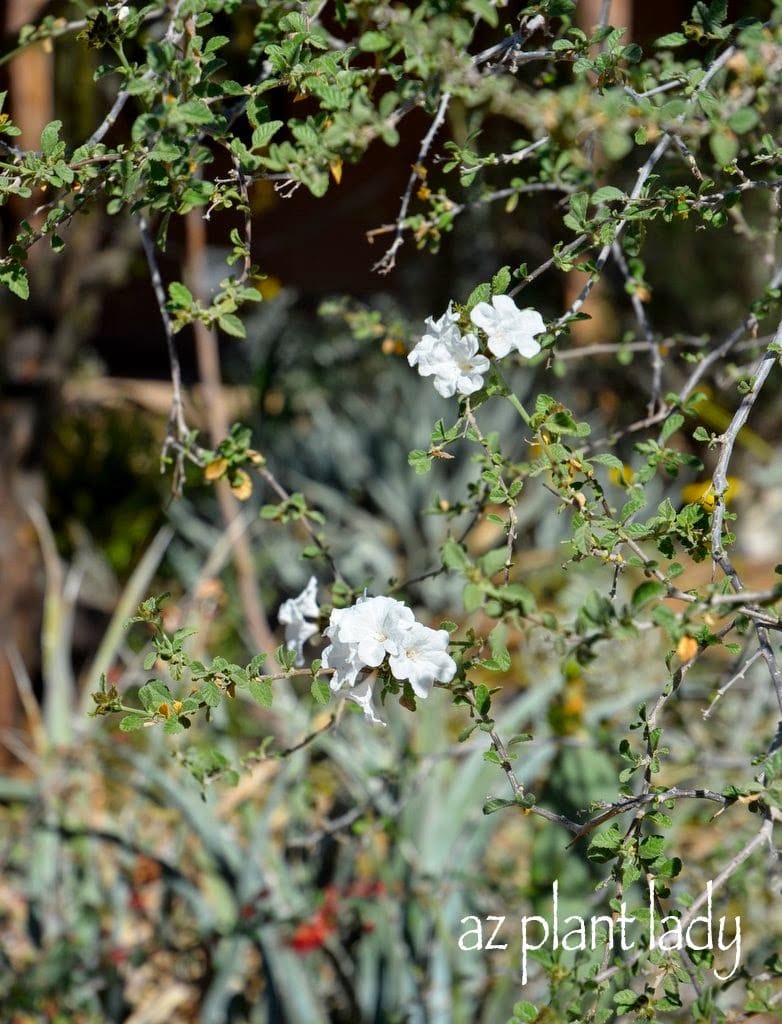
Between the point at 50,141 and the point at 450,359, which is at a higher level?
the point at 50,141

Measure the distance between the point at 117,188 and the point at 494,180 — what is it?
3694 mm

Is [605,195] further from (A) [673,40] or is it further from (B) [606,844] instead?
(B) [606,844]

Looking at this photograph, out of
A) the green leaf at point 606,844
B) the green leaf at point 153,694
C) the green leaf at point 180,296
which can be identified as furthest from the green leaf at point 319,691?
the green leaf at point 180,296

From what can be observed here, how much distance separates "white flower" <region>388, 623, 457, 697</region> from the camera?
0.83m

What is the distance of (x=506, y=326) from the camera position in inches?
34.9

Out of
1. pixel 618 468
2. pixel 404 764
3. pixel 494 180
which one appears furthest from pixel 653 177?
pixel 494 180

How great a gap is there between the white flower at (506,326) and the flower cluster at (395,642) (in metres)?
0.23

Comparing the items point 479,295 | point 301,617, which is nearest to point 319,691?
point 301,617

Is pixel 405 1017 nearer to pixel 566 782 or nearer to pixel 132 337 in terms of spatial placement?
pixel 566 782

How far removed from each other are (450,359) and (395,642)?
241 mm

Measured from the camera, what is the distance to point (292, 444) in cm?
421

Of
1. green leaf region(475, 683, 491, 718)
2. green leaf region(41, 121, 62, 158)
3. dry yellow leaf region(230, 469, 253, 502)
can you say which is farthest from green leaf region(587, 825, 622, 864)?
green leaf region(41, 121, 62, 158)

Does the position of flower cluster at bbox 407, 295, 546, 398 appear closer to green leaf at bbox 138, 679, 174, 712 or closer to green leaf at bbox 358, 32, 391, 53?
green leaf at bbox 358, 32, 391, 53

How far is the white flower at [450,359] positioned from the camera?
0.89 meters
